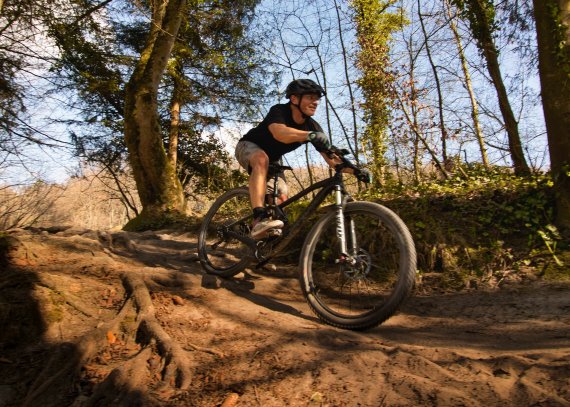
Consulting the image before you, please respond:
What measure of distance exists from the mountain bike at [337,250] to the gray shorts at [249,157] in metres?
0.06

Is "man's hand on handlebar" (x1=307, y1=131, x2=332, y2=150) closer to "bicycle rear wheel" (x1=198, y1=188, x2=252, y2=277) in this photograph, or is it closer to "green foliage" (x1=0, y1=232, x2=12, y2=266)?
"bicycle rear wheel" (x1=198, y1=188, x2=252, y2=277)

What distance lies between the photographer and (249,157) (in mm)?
4324

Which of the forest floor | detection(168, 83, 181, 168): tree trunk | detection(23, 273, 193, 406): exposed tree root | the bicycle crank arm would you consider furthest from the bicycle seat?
detection(168, 83, 181, 168): tree trunk

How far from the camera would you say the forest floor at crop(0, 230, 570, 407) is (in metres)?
2.21

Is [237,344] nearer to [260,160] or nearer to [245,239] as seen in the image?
[245,239]

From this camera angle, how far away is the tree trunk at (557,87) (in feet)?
15.5

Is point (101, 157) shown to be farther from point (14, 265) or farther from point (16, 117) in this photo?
point (14, 265)

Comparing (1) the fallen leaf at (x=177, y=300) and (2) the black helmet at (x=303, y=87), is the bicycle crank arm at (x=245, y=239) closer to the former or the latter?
(1) the fallen leaf at (x=177, y=300)

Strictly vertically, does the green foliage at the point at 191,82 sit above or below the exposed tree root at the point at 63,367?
above

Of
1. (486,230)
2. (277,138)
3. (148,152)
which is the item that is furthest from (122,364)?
(148,152)

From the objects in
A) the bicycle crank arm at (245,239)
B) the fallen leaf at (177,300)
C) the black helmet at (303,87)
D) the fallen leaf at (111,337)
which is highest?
the black helmet at (303,87)

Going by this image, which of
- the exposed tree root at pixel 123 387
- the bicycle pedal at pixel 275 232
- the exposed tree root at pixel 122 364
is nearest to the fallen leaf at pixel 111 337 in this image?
the exposed tree root at pixel 122 364

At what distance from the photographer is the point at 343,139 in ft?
48.1

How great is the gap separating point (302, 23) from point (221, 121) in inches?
205
